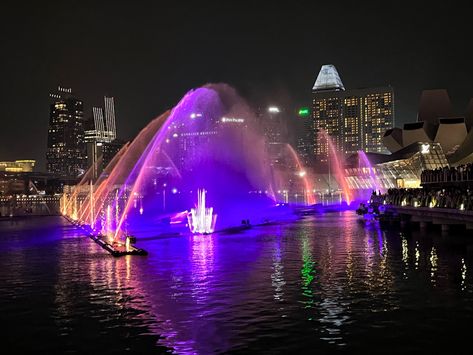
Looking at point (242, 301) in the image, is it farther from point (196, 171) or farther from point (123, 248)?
point (196, 171)

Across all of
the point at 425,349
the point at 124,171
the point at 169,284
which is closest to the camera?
the point at 425,349

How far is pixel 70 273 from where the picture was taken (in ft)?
89.2

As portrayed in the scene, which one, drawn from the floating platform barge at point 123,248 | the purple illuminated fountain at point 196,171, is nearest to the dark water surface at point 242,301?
the floating platform barge at point 123,248

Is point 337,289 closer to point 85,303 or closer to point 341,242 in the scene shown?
point 85,303

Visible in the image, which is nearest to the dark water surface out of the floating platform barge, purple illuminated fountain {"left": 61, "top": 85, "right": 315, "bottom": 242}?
the floating platform barge

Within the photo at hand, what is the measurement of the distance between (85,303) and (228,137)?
110 m

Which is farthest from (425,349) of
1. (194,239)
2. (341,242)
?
(194,239)

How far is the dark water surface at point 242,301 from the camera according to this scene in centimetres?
1430

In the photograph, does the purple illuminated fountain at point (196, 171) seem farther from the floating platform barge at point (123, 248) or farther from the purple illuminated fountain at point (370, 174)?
the floating platform barge at point (123, 248)

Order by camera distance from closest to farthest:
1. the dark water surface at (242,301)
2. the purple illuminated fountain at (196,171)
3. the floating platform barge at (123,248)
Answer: the dark water surface at (242,301) < the floating platform barge at (123,248) < the purple illuminated fountain at (196,171)

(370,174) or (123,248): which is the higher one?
(370,174)

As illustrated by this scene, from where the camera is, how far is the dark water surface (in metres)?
14.3

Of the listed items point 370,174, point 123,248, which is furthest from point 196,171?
point 123,248

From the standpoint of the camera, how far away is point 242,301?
19.0 meters
